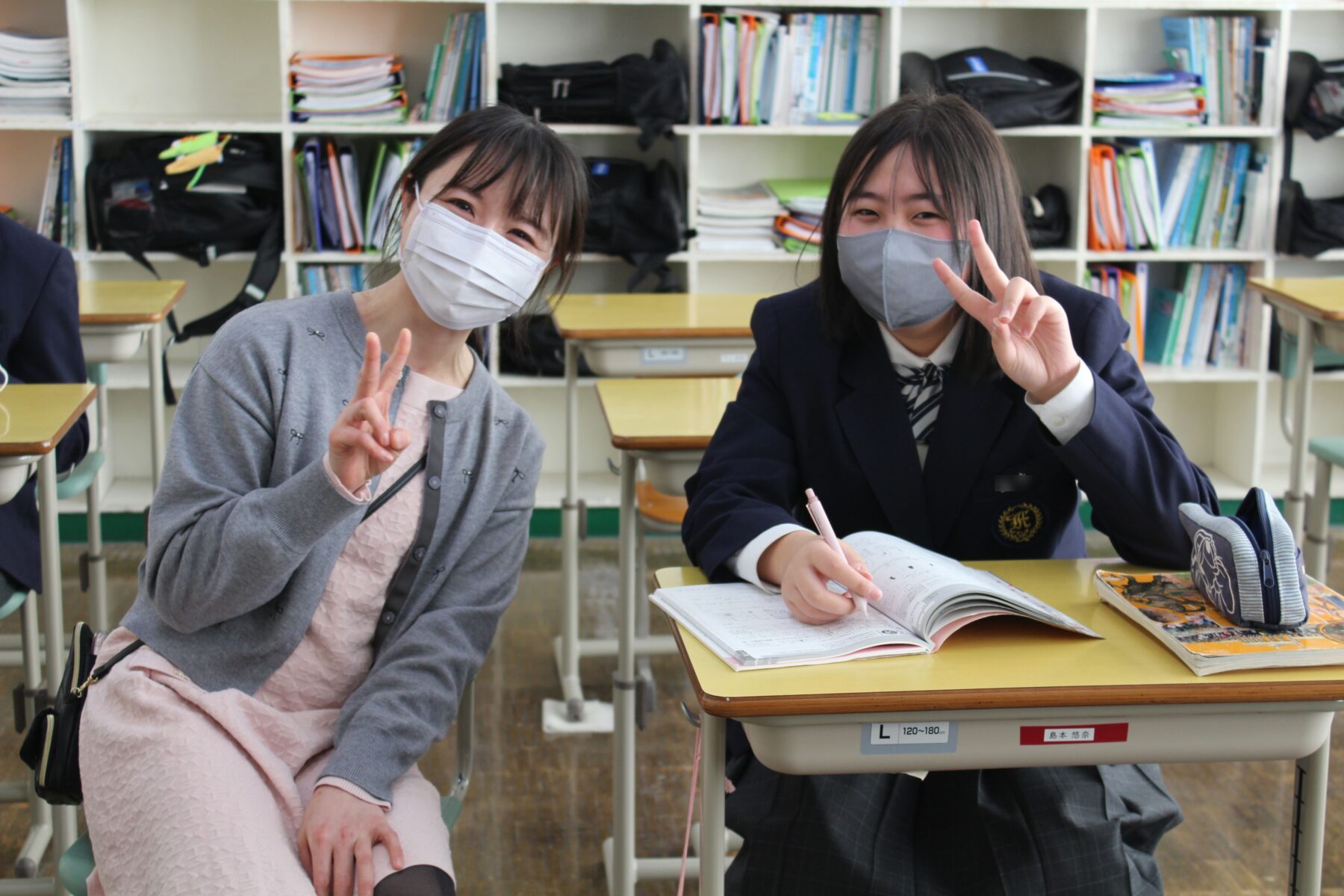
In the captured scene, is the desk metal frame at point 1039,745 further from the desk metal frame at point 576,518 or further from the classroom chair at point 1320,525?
the classroom chair at point 1320,525

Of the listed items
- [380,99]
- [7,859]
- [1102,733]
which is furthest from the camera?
[380,99]

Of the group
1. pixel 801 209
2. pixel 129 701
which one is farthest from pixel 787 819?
pixel 801 209

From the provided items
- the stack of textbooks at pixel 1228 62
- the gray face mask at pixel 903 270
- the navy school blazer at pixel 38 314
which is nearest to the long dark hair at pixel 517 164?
the gray face mask at pixel 903 270

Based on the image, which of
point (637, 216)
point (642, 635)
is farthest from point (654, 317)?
point (637, 216)

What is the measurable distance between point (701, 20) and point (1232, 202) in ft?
5.69

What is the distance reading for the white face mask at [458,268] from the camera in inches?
63.9

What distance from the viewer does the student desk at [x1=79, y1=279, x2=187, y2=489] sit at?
298 centimetres

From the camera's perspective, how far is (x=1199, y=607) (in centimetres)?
139

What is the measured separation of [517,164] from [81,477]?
55.5 inches

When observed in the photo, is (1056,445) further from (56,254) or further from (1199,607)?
(56,254)

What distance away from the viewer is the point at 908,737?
4.03ft

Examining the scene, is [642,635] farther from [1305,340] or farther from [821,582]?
[821,582]

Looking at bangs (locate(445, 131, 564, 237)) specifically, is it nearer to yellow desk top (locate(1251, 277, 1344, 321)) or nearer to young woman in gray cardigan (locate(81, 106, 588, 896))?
young woman in gray cardigan (locate(81, 106, 588, 896))

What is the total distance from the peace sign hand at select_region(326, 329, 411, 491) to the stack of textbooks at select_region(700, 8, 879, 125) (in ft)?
9.63
